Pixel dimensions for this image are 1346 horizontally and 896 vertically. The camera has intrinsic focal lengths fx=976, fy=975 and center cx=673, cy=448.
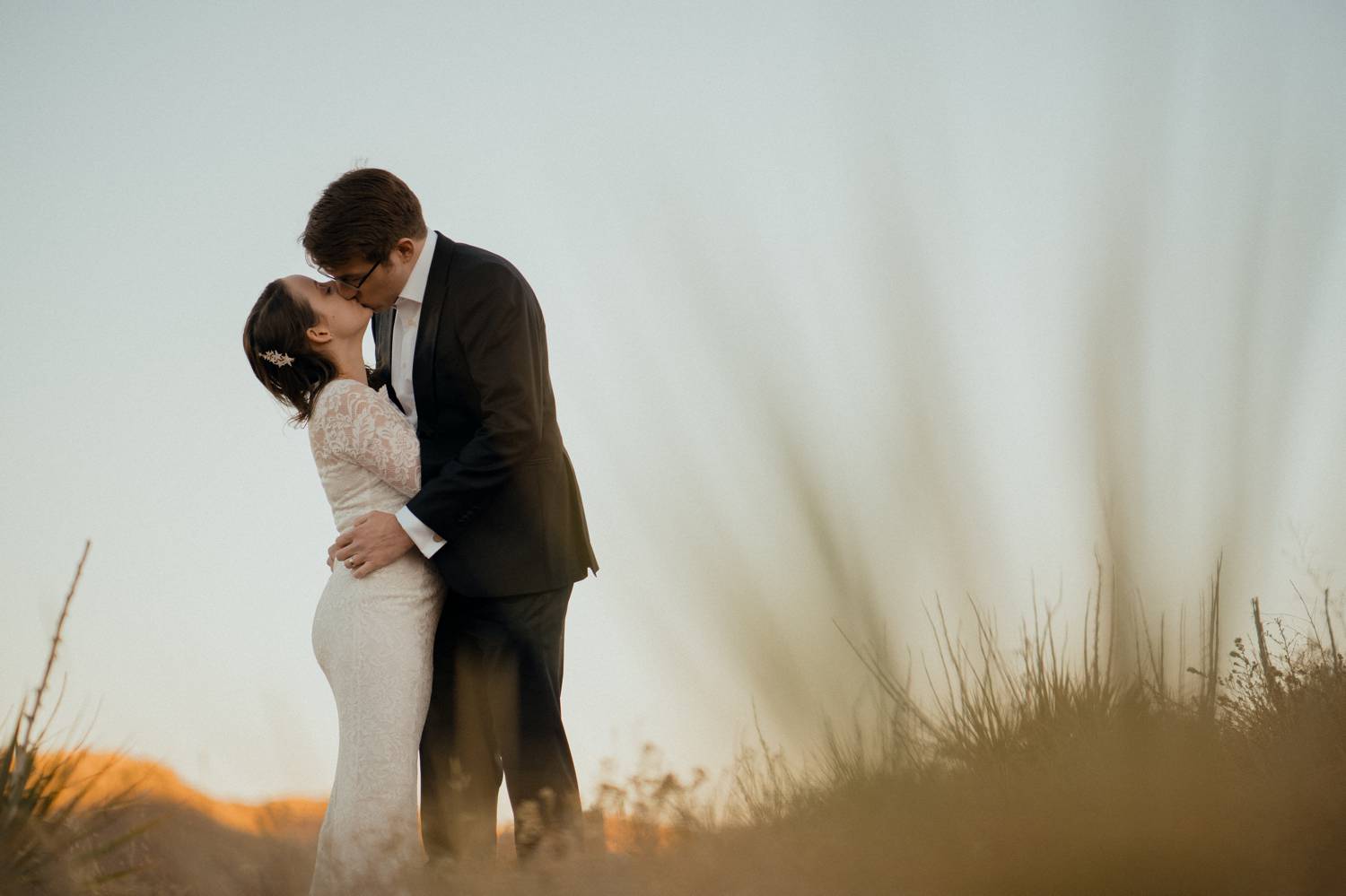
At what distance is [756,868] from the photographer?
1.05m

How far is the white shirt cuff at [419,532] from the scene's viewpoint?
291 cm

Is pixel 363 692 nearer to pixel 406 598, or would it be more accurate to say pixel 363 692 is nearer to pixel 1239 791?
pixel 406 598

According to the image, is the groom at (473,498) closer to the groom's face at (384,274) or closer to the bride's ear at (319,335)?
the groom's face at (384,274)

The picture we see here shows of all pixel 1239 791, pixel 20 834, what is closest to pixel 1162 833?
pixel 1239 791

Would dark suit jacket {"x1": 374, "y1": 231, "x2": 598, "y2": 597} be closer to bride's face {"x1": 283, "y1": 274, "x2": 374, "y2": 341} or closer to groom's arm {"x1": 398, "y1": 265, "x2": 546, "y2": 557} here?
groom's arm {"x1": 398, "y1": 265, "x2": 546, "y2": 557}

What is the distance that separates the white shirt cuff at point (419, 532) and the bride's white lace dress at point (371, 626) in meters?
0.11

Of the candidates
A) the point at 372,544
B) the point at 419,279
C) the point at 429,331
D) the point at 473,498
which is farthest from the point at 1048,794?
the point at 419,279

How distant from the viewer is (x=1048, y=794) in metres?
0.87

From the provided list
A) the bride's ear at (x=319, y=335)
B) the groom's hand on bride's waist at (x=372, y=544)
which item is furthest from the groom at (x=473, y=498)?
the bride's ear at (x=319, y=335)

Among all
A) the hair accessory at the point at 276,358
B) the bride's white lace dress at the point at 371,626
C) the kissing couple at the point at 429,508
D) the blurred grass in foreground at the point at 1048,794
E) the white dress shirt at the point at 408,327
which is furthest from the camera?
the white dress shirt at the point at 408,327

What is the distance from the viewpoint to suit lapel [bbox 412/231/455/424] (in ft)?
10.2

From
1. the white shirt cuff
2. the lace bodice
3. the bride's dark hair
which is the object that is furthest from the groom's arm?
the bride's dark hair

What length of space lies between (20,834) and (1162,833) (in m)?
1.95

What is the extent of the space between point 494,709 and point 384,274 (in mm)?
1453
